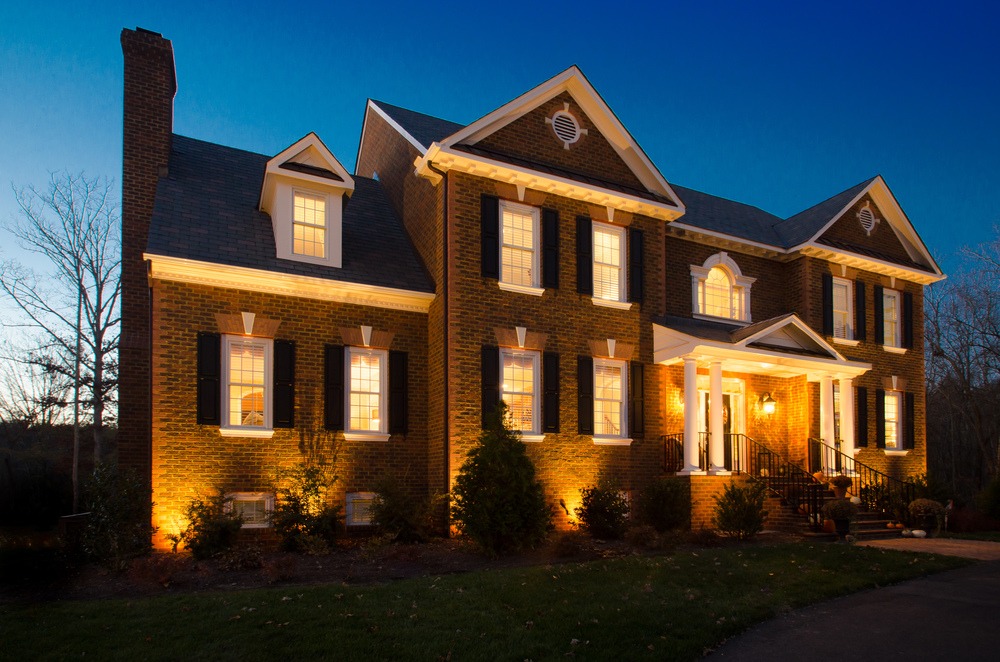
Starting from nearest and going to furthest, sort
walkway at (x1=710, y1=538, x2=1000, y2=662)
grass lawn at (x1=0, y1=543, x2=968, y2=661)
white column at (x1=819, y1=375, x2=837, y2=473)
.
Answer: grass lawn at (x1=0, y1=543, x2=968, y2=661)
walkway at (x1=710, y1=538, x2=1000, y2=662)
white column at (x1=819, y1=375, x2=837, y2=473)

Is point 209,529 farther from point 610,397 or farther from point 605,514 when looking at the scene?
point 610,397

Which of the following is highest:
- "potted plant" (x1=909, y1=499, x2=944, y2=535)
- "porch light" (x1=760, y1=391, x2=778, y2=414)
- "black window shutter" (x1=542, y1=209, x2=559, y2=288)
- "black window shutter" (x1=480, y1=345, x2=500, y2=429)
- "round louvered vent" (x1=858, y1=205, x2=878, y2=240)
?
"round louvered vent" (x1=858, y1=205, x2=878, y2=240)

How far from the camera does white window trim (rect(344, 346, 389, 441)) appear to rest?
14273mm

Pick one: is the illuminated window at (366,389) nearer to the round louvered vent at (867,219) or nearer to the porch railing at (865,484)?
the porch railing at (865,484)

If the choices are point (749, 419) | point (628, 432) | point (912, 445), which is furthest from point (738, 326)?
point (912, 445)

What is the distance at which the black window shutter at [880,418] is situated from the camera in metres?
20.0

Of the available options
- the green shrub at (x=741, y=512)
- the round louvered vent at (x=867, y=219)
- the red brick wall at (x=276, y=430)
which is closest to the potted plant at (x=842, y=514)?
the green shrub at (x=741, y=512)

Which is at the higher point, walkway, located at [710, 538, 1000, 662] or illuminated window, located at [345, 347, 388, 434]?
illuminated window, located at [345, 347, 388, 434]

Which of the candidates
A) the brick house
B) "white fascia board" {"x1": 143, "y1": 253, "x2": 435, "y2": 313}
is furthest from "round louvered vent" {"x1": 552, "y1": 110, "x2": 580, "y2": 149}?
"white fascia board" {"x1": 143, "y1": 253, "x2": 435, "y2": 313}

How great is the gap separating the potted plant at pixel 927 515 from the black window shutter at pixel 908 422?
5024 mm

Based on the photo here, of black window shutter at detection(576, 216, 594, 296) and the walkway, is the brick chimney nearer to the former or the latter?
black window shutter at detection(576, 216, 594, 296)

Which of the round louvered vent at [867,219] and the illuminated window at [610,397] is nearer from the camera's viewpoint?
the illuminated window at [610,397]

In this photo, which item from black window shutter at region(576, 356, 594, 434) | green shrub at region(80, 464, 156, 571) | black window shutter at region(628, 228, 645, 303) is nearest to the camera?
green shrub at region(80, 464, 156, 571)

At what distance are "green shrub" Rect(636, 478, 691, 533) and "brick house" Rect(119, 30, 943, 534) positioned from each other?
45 cm
